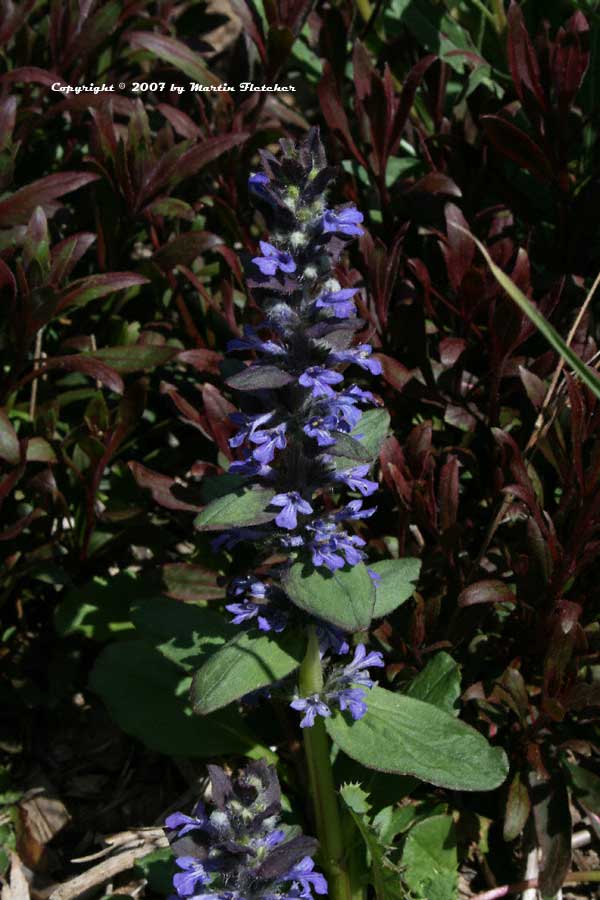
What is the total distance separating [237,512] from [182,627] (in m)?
0.66

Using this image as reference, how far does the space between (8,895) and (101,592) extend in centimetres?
92

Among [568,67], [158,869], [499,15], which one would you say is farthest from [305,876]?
[499,15]

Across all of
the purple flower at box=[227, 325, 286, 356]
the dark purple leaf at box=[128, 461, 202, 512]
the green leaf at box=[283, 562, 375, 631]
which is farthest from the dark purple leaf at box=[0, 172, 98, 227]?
the green leaf at box=[283, 562, 375, 631]

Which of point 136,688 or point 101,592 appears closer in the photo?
point 136,688

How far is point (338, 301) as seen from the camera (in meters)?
2.08

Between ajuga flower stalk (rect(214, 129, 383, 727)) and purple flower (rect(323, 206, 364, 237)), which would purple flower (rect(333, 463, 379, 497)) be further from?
purple flower (rect(323, 206, 364, 237))

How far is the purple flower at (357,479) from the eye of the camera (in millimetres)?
2299

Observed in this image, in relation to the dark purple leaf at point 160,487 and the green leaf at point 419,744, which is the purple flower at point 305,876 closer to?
the green leaf at point 419,744

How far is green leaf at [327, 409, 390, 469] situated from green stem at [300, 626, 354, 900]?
489mm

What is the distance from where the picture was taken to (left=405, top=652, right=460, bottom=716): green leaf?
9.34 feet

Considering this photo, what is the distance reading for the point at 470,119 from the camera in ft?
12.1

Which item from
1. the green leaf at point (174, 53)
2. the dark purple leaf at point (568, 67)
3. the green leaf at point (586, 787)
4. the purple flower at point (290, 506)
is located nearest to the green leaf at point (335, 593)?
the purple flower at point (290, 506)

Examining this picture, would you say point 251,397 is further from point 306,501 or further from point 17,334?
point 17,334

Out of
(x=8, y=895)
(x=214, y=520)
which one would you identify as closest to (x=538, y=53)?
(x=214, y=520)
